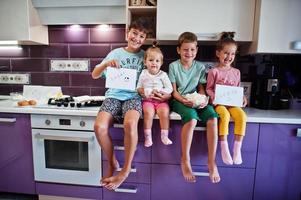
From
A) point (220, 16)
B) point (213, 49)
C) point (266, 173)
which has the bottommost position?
point (266, 173)

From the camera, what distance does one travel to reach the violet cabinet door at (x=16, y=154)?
4.98ft

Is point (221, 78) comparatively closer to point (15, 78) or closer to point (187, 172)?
point (187, 172)

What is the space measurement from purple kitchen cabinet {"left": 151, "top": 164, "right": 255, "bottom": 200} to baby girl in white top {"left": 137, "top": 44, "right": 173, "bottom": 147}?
0.29 meters

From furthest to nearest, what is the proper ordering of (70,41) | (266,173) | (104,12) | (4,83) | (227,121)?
(4,83), (70,41), (104,12), (266,173), (227,121)

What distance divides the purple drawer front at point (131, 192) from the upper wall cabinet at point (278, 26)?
1.17m

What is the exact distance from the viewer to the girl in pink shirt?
126 centimetres

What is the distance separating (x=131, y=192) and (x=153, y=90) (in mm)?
703

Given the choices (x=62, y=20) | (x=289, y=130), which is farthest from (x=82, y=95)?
(x=289, y=130)

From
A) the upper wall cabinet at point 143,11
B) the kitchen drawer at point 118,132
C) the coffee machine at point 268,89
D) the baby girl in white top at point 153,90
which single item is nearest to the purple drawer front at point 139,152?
the kitchen drawer at point 118,132

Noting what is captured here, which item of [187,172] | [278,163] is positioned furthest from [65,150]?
[278,163]

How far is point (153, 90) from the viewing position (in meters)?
1.35

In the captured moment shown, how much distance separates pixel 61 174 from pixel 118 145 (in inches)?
18.3

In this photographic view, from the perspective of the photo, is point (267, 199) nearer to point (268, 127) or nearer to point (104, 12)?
point (268, 127)

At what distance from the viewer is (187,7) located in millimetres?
1448
